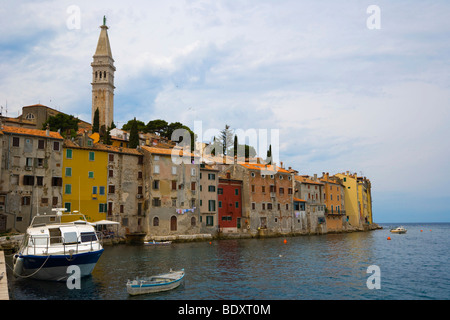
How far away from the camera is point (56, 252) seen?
24047mm

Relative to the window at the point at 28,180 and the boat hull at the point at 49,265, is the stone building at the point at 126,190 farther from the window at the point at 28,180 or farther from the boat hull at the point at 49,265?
the boat hull at the point at 49,265

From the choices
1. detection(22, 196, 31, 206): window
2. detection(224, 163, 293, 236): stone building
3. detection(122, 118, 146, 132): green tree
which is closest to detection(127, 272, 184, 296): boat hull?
detection(22, 196, 31, 206): window

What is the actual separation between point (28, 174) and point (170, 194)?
1968cm

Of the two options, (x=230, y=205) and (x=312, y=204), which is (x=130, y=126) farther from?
(x=312, y=204)

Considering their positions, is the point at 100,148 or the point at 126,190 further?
the point at 126,190

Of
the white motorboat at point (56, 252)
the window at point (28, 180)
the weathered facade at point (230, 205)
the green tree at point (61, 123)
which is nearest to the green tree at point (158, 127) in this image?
the green tree at point (61, 123)

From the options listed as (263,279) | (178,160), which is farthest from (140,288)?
(178,160)

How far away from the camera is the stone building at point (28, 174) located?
44188mm

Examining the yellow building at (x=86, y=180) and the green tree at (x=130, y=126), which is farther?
the green tree at (x=130, y=126)

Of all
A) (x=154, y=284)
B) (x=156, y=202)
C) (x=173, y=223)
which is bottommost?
(x=154, y=284)

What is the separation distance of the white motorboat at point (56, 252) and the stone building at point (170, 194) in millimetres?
28229

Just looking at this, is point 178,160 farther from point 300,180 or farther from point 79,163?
point 300,180

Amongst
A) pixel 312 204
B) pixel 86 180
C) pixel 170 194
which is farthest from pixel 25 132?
pixel 312 204
